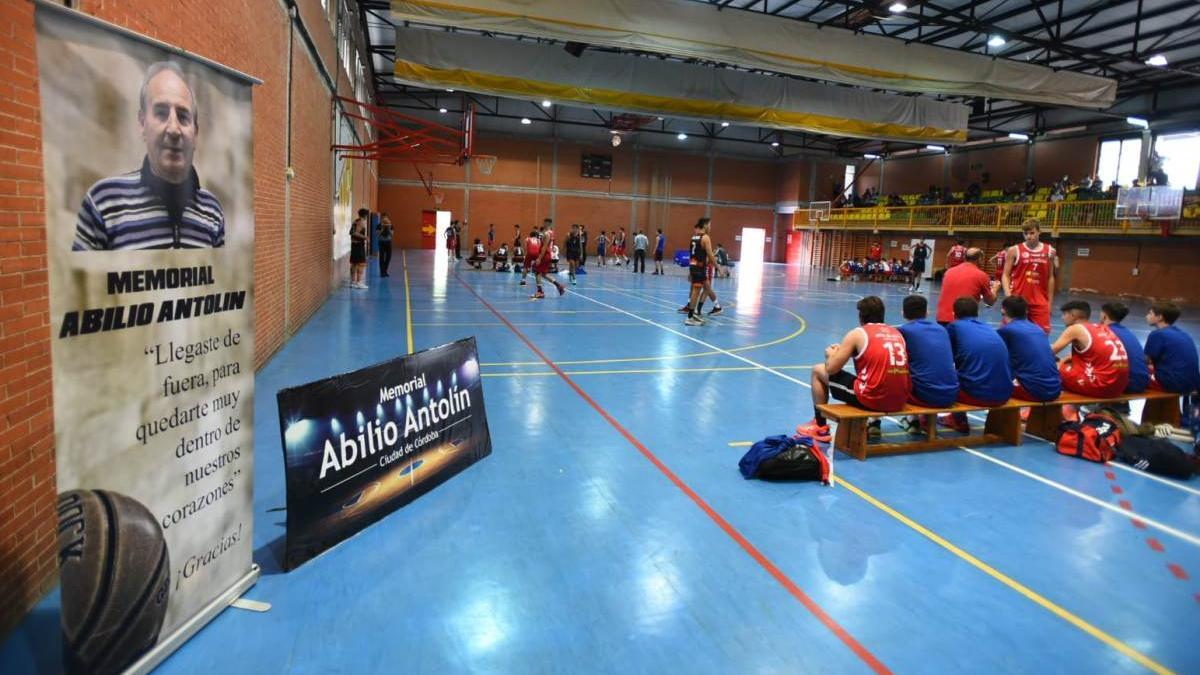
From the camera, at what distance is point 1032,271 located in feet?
28.7

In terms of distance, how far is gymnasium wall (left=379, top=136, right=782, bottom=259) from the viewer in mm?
39875

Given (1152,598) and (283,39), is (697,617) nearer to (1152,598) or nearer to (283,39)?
(1152,598)

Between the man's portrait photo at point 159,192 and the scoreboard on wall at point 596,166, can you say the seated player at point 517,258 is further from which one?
the man's portrait photo at point 159,192

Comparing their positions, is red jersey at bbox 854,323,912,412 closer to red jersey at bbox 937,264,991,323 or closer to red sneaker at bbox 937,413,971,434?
red sneaker at bbox 937,413,971,434

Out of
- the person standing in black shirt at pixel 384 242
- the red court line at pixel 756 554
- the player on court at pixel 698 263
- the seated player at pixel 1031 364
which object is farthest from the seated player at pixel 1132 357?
the person standing in black shirt at pixel 384 242

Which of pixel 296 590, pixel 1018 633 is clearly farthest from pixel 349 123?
pixel 1018 633

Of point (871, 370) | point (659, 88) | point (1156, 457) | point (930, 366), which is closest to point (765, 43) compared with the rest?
point (659, 88)

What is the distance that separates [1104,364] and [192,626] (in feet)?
25.8

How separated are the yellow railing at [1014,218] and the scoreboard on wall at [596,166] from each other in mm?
14913

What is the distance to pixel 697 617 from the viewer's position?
10.9ft

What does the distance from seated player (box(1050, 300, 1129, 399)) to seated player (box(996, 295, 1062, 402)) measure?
0.26 metres

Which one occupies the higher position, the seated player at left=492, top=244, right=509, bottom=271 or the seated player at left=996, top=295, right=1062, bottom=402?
the seated player at left=492, top=244, right=509, bottom=271

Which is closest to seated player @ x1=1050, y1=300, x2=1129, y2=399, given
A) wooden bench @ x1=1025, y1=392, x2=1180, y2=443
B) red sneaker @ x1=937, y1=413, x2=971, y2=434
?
wooden bench @ x1=1025, y1=392, x2=1180, y2=443

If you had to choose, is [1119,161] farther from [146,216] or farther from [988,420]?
[146,216]
